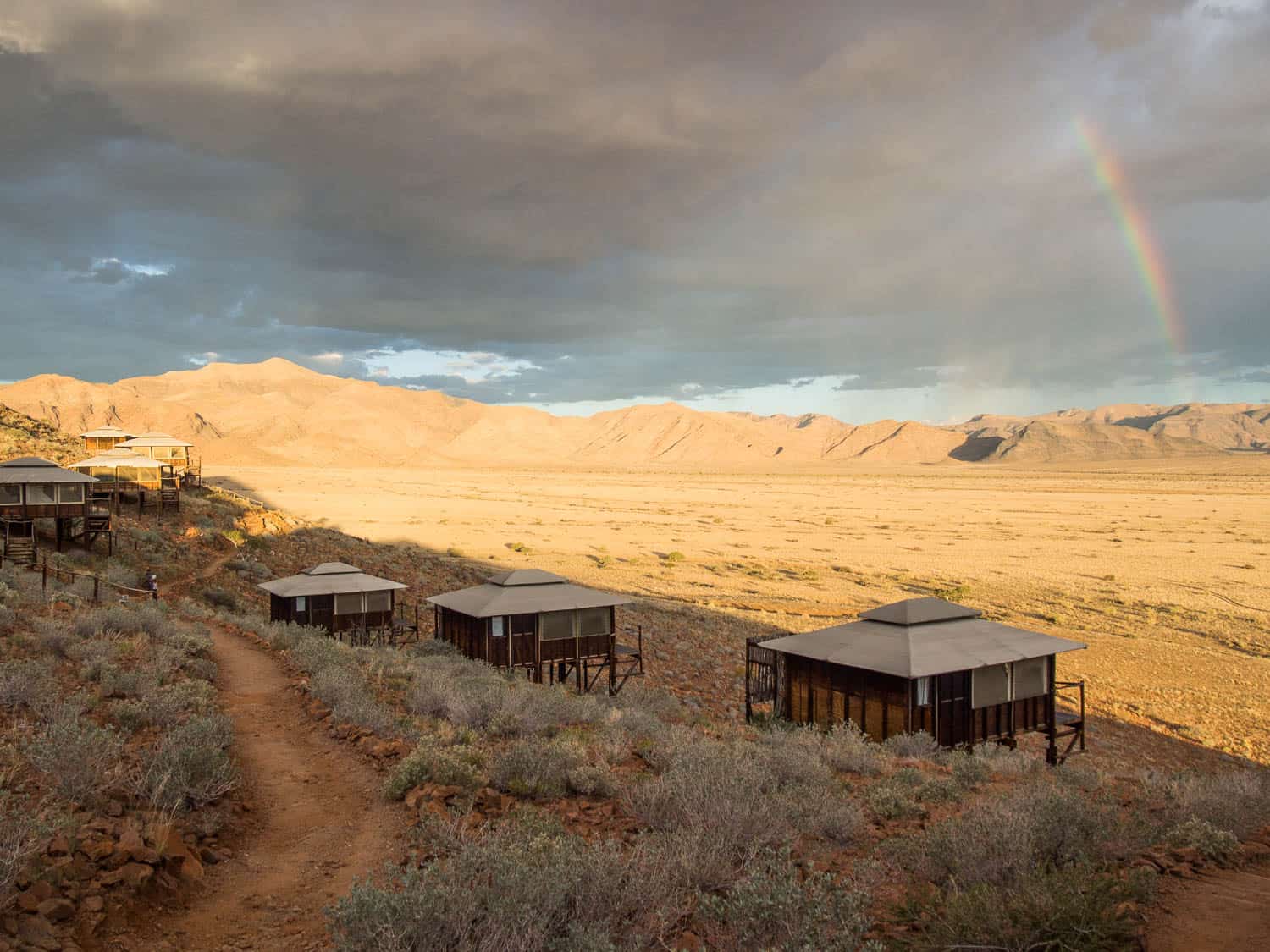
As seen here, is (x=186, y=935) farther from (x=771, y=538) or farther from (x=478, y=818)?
(x=771, y=538)

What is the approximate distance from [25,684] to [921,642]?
1524cm

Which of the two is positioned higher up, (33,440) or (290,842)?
(33,440)

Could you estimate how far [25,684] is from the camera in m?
9.78

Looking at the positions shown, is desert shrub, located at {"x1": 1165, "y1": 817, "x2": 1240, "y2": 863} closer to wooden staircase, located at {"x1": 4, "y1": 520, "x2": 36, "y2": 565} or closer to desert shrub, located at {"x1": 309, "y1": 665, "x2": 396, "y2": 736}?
desert shrub, located at {"x1": 309, "y1": 665, "x2": 396, "y2": 736}

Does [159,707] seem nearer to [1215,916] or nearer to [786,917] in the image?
[786,917]

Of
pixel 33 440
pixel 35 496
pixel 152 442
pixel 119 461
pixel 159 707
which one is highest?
pixel 33 440

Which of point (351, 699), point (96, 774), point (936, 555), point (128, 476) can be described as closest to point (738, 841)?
point (96, 774)

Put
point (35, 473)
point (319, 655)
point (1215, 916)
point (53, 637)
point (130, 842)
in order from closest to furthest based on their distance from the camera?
point (1215, 916) < point (130, 842) < point (53, 637) < point (319, 655) < point (35, 473)

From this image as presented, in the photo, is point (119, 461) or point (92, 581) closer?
point (92, 581)

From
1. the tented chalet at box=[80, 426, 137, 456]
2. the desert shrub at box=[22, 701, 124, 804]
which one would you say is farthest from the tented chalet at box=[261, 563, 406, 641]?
the tented chalet at box=[80, 426, 137, 456]

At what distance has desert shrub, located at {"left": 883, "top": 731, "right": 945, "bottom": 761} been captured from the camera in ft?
47.5

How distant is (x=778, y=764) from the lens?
10.2 metres

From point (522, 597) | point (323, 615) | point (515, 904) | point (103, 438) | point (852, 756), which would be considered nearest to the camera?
point (515, 904)

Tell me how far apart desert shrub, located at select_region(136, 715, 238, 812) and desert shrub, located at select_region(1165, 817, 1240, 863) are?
909cm
